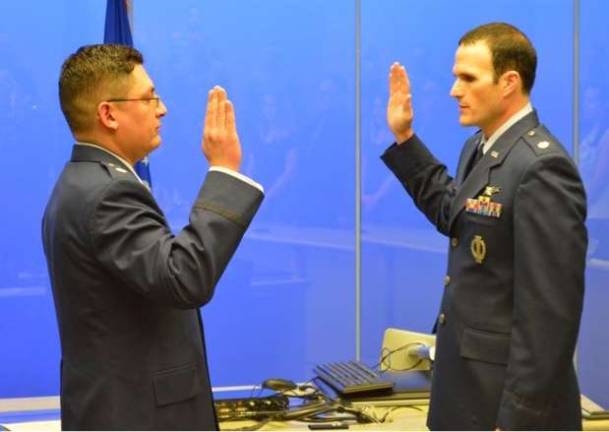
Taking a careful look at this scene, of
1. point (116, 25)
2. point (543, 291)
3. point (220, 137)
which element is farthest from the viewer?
point (116, 25)

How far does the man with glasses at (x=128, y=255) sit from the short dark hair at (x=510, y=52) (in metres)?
0.68

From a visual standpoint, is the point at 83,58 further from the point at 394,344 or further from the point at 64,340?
the point at 394,344

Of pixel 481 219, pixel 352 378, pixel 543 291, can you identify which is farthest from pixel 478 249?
pixel 352 378

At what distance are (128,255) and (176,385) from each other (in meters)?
0.29

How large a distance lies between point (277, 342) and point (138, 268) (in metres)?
4.04

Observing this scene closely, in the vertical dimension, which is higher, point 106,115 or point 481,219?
point 106,115

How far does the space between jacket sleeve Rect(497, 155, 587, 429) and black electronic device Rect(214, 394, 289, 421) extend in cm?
64

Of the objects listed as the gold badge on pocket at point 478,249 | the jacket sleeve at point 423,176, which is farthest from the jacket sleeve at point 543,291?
the jacket sleeve at point 423,176

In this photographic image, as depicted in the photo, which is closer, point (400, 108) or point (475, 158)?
point (475, 158)

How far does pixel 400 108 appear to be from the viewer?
2484 millimetres

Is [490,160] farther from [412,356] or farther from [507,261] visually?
[412,356]

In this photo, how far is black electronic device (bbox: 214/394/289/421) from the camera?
235 centimetres

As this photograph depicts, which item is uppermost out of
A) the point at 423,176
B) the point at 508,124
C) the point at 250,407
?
the point at 508,124

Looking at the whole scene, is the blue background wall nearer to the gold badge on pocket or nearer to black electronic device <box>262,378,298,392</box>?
black electronic device <box>262,378,298,392</box>
